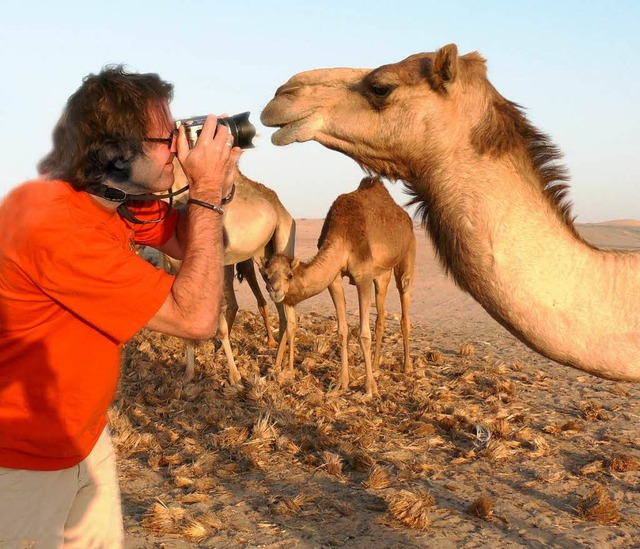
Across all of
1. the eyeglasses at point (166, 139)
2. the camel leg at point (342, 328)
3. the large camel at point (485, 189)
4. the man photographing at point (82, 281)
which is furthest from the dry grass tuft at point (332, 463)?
the eyeglasses at point (166, 139)

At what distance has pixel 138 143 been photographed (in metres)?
2.25

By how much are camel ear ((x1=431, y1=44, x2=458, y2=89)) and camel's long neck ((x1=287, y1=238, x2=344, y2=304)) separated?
501cm

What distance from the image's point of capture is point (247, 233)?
895 cm

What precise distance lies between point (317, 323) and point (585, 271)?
8.48m

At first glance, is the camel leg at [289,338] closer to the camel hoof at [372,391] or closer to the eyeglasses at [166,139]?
the camel hoof at [372,391]

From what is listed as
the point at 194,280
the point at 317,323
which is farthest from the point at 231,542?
the point at 317,323

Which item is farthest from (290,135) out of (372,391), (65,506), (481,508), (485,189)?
(372,391)

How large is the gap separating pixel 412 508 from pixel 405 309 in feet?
16.9

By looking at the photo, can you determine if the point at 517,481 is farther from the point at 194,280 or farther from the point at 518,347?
the point at 518,347

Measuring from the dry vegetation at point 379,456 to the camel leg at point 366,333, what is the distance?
143 mm

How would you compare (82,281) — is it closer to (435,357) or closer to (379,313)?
(379,313)

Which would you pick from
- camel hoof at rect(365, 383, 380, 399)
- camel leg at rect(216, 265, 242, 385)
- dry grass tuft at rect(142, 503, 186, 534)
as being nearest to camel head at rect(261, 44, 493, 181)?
dry grass tuft at rect(142, 503, 186, 534)

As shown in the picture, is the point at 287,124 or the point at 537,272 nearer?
the point at 537,272

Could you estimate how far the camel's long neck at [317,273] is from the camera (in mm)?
7945
